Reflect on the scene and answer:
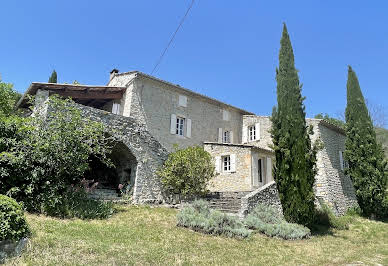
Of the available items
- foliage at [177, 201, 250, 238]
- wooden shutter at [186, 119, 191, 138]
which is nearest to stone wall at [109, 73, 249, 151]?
wooden shutter at [186, 119, 191, 138]

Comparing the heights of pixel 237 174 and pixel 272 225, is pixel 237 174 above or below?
above

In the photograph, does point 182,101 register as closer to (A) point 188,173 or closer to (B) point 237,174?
(B) point 237,174

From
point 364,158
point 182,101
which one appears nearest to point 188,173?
point 182,101

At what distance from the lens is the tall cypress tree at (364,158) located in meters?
13.3

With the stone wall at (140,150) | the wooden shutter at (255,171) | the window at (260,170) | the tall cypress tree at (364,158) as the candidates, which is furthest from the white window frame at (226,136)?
the tall cypress tree at (364,158)

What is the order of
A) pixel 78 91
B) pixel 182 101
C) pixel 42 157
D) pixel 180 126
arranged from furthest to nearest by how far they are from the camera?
1. pixel 182 101
2. pixel 180 126
3. pixel 78 91
4. pixel 42 157

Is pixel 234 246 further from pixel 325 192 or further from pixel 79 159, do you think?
pixel 325 192

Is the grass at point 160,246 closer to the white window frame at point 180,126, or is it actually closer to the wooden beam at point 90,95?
the white window frame at point 180,126

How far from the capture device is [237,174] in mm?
14719

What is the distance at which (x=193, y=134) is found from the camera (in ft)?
55.0

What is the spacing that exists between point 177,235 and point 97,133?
15.4 ft

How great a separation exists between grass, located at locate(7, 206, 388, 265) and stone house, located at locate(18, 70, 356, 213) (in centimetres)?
321

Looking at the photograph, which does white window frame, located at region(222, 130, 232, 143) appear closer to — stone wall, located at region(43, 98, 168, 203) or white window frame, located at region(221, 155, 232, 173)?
white window frame, located at region(221, 155, 232, 173)

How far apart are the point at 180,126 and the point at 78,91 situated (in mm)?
5685
